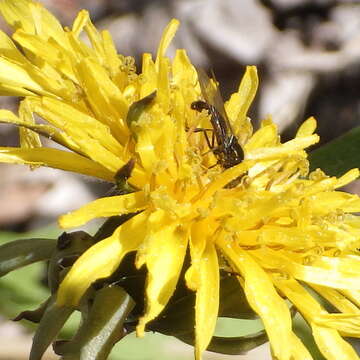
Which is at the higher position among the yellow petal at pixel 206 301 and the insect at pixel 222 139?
the insect at pixel 222 139

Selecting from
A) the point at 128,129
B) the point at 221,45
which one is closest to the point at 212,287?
the point at 128,129

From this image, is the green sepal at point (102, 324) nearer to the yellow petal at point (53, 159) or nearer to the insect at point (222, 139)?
the yellow petal at point (53, 159)

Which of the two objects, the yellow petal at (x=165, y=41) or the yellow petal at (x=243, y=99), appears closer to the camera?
the yellow petal at (x=165, y=41)

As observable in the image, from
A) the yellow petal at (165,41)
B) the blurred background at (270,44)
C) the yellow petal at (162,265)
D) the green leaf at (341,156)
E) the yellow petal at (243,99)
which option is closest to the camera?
the yellow petal at (162,265)

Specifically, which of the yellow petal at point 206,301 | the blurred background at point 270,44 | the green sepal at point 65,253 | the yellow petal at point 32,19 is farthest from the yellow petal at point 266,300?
the blurred background at point 270,44

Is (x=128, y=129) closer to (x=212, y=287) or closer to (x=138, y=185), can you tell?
(x=138, y=185)

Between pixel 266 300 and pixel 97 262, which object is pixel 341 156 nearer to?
pixel 266 300

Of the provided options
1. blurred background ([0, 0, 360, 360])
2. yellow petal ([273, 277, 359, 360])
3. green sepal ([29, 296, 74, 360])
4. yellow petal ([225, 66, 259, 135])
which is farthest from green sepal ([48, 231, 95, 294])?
blurred background ([0, 0, 360, 360])
